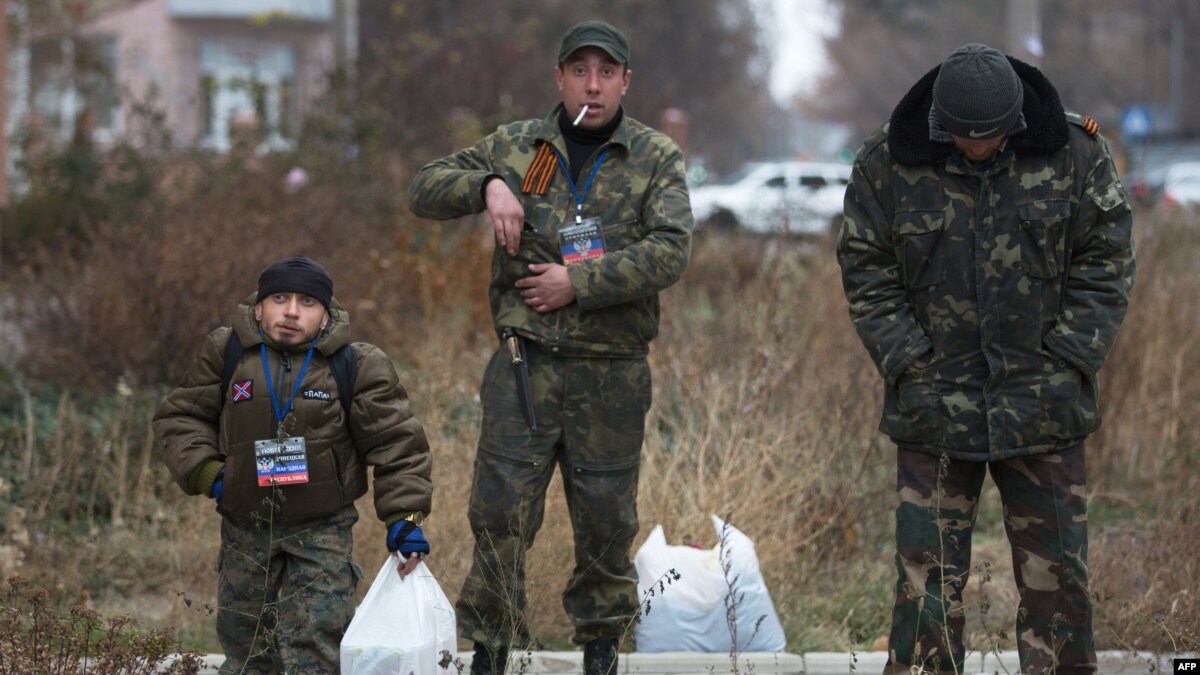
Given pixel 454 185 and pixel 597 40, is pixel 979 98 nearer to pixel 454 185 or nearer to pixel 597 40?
pixel 597 40

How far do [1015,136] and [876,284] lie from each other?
542mm

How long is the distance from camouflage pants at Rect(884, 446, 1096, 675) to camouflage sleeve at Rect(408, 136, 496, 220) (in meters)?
1.50

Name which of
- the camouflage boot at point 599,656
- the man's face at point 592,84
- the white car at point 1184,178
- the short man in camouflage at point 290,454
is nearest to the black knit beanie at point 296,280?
the short man in camouflage at point 290,454

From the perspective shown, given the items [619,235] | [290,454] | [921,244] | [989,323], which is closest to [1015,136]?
[921,244]

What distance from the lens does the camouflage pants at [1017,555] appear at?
4379mm

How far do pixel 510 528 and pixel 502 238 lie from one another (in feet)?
2.86

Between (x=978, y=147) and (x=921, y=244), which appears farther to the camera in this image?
(x=921, y=244)

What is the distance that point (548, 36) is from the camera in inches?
1231

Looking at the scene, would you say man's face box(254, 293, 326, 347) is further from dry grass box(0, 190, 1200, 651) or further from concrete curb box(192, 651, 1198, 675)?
concrete curb box(192, 651, 1198, 675)

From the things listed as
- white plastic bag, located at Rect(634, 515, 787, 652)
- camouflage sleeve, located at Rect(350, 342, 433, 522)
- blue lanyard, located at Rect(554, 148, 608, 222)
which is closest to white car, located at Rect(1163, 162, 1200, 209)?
white plastic bag, located at Rect(634, 515, 787, 652)

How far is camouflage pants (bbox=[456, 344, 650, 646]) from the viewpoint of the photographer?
4.80m

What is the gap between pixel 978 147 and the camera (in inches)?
167

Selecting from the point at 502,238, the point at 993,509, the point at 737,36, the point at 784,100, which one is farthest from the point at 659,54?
the point at 784,100

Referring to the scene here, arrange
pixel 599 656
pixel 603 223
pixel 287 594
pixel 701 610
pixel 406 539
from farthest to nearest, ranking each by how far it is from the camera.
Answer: pixel 701 610 → pixel 599 656 → pixel 603 223 → pixel 287 594 → pixel 406 539
